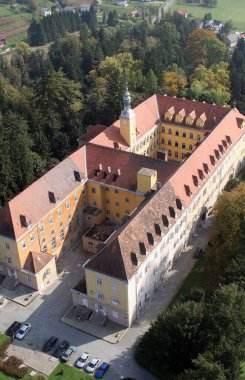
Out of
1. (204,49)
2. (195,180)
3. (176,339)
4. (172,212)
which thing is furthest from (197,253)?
(204,49)

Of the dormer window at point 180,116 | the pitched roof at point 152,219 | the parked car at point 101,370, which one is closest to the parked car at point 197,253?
the pitched roof at point 152,219

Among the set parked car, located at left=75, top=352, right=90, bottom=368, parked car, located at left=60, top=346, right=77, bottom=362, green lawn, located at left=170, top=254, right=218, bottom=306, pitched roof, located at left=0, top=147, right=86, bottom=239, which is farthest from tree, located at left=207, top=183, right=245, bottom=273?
pitched roof, located at left=0, top=147, right=86, bottom=239

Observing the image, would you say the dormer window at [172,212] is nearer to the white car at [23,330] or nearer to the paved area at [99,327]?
the paved area at [99,327]

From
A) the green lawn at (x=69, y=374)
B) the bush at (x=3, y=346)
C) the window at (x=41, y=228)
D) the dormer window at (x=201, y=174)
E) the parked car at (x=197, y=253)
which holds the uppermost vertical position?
the dormer window at (x=201, y=174)

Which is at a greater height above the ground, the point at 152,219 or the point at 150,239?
the point at 152,219

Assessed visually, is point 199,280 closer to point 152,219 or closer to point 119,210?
point 152,219

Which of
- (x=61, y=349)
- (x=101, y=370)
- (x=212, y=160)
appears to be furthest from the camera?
(x=212, y=160)
